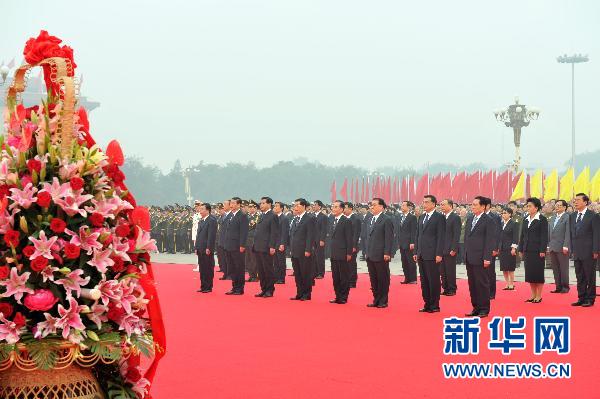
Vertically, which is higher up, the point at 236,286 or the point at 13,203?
the point at 13,203

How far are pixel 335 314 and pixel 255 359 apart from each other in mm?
3596

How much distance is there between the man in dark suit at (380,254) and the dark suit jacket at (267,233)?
6.94 feet

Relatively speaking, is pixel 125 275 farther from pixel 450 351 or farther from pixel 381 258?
pixel 381 258

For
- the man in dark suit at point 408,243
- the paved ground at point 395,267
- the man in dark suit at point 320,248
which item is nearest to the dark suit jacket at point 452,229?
the man in dark suit at point 408,243

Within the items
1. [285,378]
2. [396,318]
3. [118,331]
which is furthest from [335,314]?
[118,331]

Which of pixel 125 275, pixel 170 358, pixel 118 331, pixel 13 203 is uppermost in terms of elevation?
pixel 13 203

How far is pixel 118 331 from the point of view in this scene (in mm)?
3498

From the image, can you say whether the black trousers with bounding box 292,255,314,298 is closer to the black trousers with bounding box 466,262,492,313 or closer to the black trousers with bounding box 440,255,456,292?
the black trousers with bounding box 440,255,456,292

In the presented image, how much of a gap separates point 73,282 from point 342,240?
9.52 metres

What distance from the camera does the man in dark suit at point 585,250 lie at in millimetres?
11969

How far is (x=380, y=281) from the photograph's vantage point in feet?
39.6

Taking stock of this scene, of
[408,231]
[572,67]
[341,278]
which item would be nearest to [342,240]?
[341,278]

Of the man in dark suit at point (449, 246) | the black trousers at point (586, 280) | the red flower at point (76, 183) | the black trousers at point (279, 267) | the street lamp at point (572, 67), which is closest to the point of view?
the red flower at point (76, 183)

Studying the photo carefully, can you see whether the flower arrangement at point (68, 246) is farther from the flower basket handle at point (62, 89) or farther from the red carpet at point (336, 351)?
the red carpet at point (336, 351)
